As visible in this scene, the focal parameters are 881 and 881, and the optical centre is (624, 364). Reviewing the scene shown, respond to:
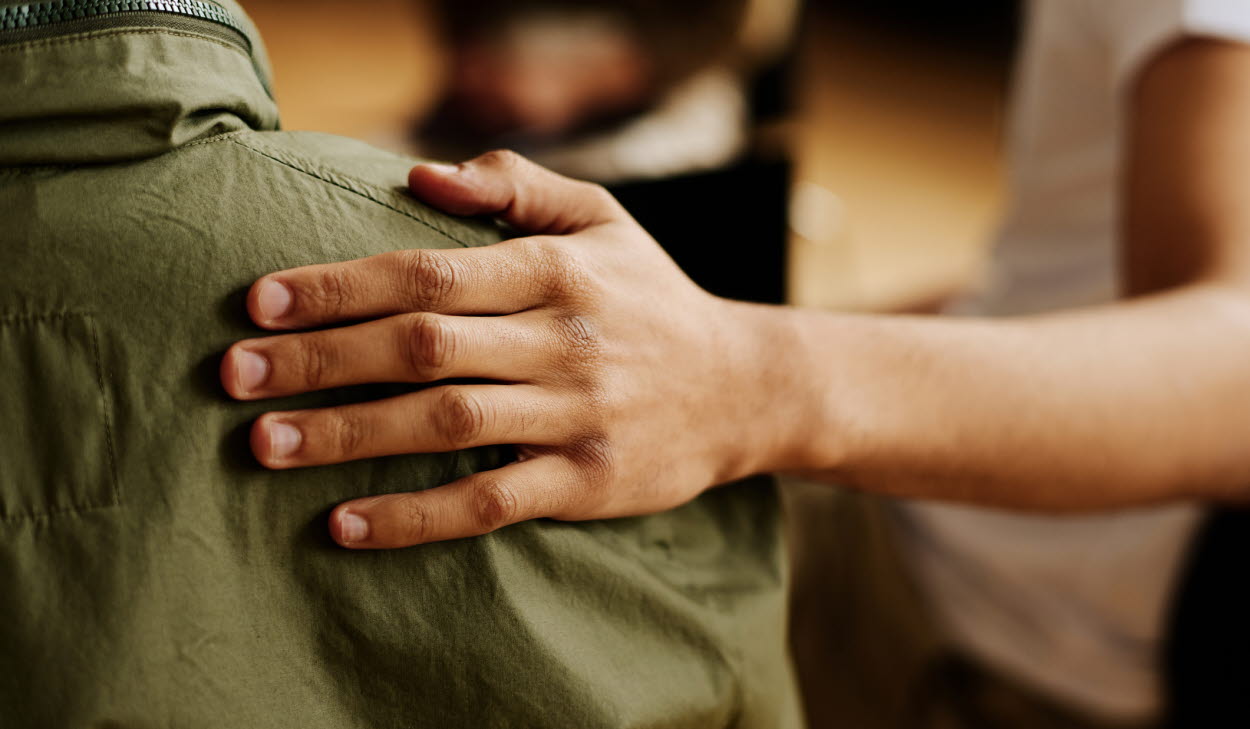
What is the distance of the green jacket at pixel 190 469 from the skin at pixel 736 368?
2cm

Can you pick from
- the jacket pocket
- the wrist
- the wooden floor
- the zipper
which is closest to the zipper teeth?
the zipper

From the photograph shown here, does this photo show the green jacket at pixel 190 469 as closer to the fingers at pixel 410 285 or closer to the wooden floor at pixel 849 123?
the fingers at pixel 410 285

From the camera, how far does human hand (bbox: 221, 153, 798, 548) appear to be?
1.35 feet

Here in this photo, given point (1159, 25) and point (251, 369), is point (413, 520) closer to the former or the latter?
point (251, 369)

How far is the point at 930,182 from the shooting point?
282 centimetres

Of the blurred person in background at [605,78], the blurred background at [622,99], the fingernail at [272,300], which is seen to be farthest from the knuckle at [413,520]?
the blurred person in background at [605,78]

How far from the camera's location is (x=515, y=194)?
490 millimetres

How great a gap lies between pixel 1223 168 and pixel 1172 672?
0.50m

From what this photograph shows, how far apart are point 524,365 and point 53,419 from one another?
0.21 metres

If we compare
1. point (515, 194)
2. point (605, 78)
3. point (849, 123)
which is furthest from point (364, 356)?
point (849, 123)

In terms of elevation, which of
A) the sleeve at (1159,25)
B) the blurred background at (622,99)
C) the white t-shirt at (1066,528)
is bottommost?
the white t-shirt at (1066,528)

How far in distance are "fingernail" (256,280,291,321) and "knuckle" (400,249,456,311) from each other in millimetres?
55

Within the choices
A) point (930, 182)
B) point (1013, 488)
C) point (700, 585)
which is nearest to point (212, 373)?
point (700, 585)

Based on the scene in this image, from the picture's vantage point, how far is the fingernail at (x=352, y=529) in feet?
1.34
